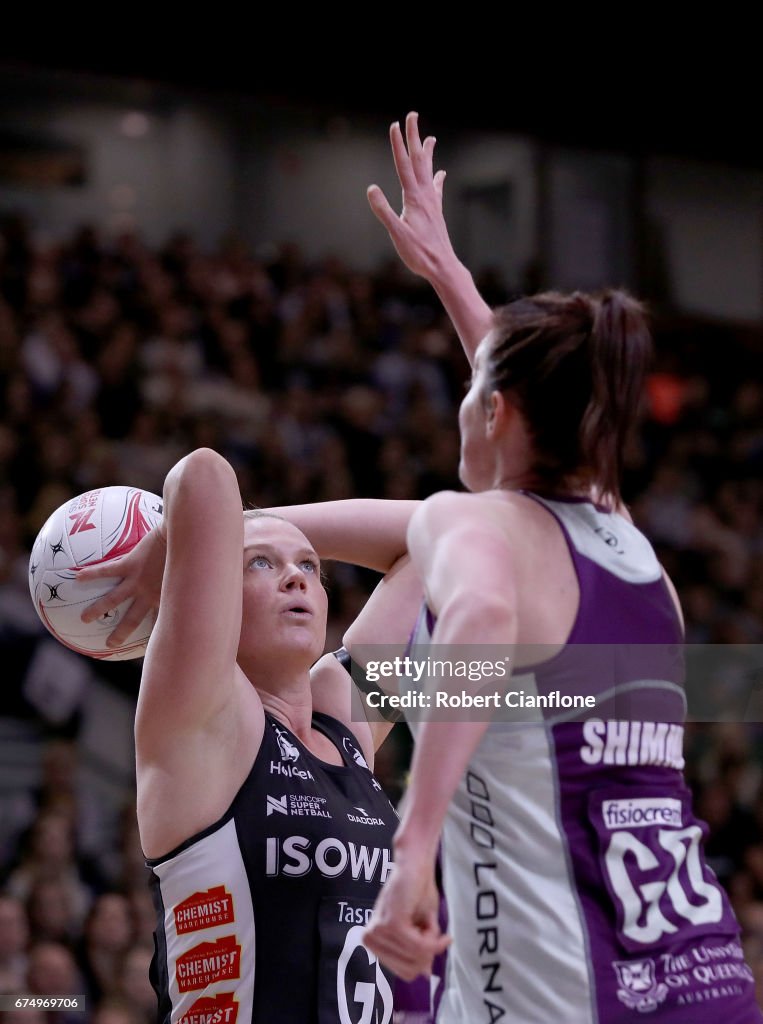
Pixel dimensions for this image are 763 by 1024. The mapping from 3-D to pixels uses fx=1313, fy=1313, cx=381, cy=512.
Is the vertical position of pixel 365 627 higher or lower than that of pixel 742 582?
higher

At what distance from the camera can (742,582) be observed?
9.95 meters

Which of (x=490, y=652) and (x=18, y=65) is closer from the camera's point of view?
(x=490, y=652)

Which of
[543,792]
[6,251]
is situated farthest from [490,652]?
[6,251]

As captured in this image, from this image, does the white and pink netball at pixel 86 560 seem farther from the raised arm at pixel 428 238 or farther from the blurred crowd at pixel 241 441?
the blurred crowd at pixel 241 441

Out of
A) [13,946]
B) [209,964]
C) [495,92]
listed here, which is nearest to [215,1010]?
[209,964]

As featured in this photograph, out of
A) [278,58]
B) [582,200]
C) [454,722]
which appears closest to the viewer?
[454,722]

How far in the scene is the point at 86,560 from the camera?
2.77m

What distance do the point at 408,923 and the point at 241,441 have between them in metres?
7.32

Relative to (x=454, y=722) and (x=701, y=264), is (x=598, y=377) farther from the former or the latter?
(x=701, y=264)

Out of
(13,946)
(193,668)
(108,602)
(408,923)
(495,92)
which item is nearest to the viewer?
(408,923)

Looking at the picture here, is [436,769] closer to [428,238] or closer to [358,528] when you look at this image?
[358,528]

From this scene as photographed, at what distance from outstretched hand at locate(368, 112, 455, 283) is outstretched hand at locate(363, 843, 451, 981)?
145 centimetres

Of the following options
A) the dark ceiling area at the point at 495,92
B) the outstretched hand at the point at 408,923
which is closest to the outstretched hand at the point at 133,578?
the outstretched hand at the point at 408,923

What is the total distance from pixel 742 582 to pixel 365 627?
25.0 ft
